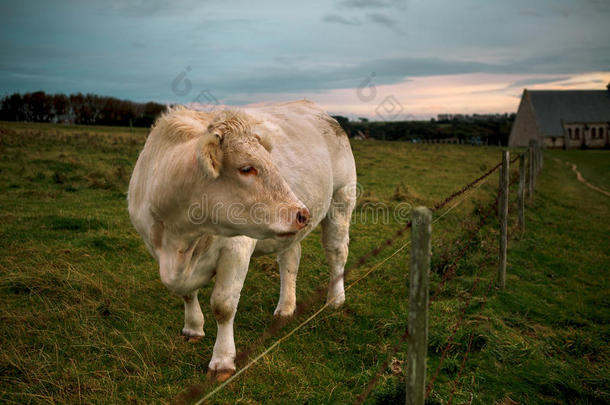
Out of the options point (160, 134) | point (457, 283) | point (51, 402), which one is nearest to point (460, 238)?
point (457, 283)

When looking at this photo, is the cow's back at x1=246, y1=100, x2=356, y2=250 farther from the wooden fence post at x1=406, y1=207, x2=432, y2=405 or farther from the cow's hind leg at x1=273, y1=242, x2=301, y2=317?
the wooden fence post at x1=406, y1=207, x2=432, y2=405

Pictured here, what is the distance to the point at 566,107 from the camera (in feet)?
200

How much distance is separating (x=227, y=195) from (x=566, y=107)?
232 feet

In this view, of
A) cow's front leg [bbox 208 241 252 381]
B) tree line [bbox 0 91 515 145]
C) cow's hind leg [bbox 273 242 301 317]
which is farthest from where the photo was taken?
tree line [bbox 0 91 515 145]

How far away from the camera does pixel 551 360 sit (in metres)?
4.38

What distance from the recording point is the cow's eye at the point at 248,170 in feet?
9.80

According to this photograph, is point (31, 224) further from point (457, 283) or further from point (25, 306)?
point (457, 283)

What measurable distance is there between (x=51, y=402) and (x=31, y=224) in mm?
5995

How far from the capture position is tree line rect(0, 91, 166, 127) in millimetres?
51281

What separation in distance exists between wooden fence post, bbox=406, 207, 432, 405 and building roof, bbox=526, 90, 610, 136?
2599 inches

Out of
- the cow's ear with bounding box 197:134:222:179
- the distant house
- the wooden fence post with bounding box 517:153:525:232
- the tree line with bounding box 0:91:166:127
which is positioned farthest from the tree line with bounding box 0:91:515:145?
the cow's ear with bounding box 197:134:222:179

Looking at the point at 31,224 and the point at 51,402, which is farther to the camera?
the point at 31,224

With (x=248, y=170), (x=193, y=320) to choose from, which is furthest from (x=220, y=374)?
(x=248, y=170)

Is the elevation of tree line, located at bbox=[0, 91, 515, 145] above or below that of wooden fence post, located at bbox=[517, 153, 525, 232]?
above
